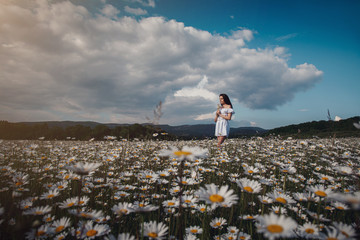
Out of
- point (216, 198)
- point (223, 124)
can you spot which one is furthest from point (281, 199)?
point (223, 124)

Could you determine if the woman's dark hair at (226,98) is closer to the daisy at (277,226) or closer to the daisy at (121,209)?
the daisy at (121,209)

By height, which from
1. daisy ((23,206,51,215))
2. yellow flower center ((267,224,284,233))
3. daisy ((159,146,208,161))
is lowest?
daisy ((23,206,51,215))

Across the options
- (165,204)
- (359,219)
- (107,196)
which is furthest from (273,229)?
(107,196)

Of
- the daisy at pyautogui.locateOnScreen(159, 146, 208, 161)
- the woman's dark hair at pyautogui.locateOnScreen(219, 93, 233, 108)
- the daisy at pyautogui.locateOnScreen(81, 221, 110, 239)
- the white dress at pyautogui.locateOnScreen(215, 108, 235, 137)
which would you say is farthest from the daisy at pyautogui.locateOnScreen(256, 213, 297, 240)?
the woman's dark hair at pyautogui.locateOnScreen(219, 93, 233, 108)

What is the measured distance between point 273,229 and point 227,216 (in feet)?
4.97

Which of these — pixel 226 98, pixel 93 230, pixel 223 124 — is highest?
pixel 226 98

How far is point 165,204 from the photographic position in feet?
6.99

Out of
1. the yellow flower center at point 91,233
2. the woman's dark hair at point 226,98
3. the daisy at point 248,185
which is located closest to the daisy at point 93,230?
the yellow flower center at point 91,233

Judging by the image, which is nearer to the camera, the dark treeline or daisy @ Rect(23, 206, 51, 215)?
daisy @ Rect(23, 206, 51, 215)

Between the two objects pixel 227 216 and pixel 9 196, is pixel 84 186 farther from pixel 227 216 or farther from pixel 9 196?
pixel 227 216

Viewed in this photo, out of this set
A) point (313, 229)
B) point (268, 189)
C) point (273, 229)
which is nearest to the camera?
point (273, 229)

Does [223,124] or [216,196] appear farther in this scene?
[223,124]

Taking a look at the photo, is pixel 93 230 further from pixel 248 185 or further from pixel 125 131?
pixel 125 131

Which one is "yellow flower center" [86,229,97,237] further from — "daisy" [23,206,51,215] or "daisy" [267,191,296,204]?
"daisy" [267,191,296,204]
